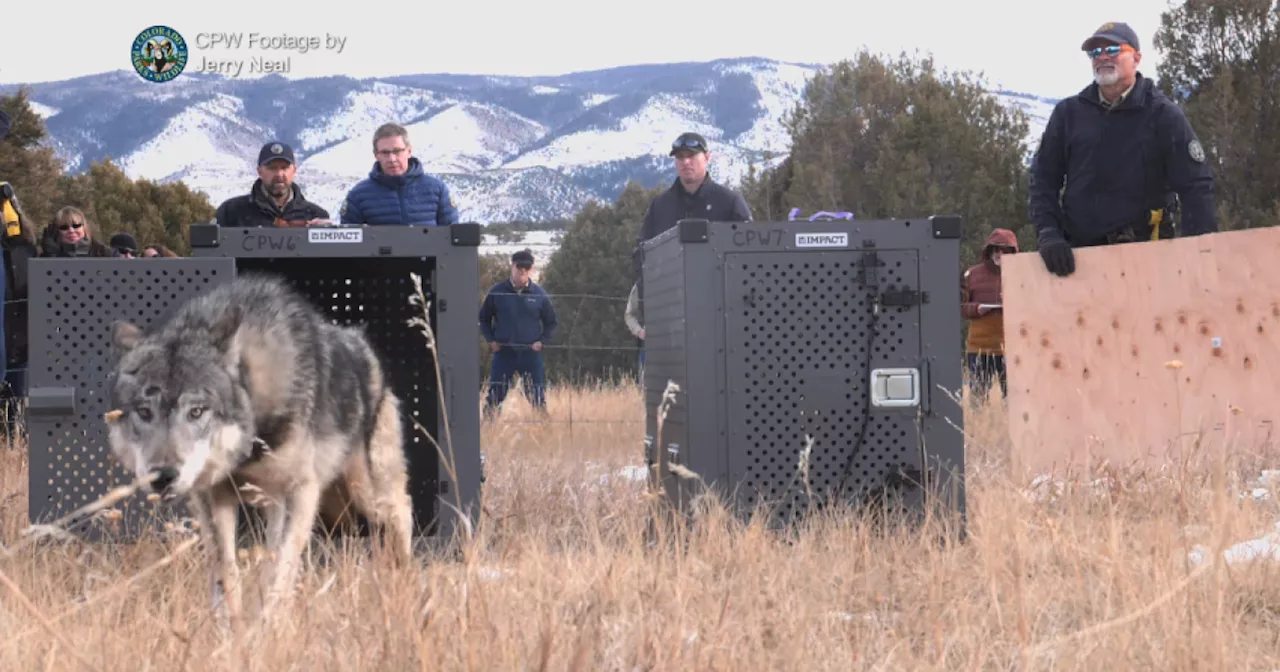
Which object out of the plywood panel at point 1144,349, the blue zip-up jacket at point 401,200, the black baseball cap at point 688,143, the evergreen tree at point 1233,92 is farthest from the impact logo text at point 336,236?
the evergreen tree at point 1233,92

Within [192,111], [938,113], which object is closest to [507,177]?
[192,111]

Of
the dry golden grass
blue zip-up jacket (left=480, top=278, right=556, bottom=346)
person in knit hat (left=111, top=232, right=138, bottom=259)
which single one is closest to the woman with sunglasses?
person in knit hat (left=111, top=232, right=138, bottom=259)

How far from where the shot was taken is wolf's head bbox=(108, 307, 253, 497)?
142 inches

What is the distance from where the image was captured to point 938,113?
30.0m

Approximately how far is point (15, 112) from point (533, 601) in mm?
26605

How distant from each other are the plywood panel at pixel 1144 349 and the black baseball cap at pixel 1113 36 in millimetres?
935

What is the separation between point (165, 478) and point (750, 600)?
1.48 meters

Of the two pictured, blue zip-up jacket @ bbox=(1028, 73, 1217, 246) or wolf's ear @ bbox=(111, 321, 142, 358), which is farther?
blue zip-up jacket @ bbox=(1028, 73, 1217, 246)

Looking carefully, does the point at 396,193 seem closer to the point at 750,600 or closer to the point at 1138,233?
the point at 1138,233

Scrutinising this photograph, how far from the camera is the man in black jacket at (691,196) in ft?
24.8

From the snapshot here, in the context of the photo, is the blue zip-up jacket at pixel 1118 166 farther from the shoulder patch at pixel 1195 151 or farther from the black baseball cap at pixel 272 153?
the black baseball cap at pixel 272 153

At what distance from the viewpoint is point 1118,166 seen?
258 inches

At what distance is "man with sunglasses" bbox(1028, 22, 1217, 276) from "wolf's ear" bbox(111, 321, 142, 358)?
4275mm

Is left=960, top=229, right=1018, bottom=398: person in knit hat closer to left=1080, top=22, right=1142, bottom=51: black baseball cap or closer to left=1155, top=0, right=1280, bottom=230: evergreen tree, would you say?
left=1080, top=22, right=1142, bottom=51: black baseball cap
